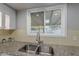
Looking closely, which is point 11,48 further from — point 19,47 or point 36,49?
point 36,49

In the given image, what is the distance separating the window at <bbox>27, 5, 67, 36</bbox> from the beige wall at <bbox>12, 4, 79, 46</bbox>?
0.17ft

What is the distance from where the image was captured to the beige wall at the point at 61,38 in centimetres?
107

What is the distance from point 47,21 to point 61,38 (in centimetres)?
24

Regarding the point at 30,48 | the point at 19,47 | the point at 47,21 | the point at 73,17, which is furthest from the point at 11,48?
the point at 73,17

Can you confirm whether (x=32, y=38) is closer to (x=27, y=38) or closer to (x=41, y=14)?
(x=27, y=38)

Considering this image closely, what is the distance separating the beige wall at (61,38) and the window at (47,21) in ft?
0.17

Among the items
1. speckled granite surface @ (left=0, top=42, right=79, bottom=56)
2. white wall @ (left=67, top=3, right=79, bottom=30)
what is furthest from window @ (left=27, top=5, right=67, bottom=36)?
speckled granite surface @ (left=0, top=42, right=79, bottom=56)

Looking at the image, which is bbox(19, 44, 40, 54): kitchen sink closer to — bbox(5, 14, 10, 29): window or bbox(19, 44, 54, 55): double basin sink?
bbox(19, 44, 54, 55): double basin sink

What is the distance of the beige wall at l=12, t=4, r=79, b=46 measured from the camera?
1.07 metres

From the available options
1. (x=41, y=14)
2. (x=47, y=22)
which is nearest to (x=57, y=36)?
(x=47, y=22)

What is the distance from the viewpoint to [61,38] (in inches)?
43.8

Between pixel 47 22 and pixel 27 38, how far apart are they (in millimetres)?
286

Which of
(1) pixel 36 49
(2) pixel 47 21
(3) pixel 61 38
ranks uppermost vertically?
(2) pixel 47 21

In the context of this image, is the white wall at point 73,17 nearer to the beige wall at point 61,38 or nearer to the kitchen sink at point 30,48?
the beige wall at point 61,38
